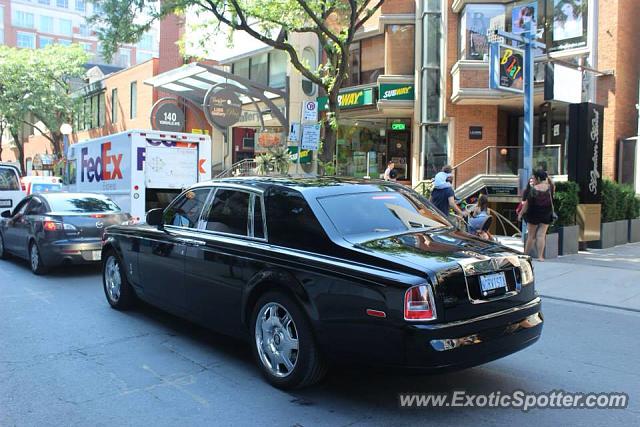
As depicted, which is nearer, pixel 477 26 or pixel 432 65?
pixel 477 26

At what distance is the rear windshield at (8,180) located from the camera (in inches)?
601

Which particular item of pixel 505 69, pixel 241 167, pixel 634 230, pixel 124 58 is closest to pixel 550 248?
pixel 634 230

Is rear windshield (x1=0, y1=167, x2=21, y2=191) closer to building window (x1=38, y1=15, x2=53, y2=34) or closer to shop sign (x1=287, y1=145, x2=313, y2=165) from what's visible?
shop sign (x1=287, y1=145, x2=313, y2=165)

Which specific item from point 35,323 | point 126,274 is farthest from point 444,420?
point 35,323

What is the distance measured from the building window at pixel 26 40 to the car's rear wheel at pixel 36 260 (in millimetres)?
89932

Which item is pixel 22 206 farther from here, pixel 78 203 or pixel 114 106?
pixel 114 106

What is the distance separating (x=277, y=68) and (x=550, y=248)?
17.5m

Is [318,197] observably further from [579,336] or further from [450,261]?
[579,336]

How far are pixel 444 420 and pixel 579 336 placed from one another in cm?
319

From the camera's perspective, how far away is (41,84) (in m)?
37.0

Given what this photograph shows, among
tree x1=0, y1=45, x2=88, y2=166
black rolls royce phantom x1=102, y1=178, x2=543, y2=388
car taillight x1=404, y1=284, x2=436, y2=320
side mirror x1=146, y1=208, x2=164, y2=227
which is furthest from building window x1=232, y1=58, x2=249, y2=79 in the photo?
car taillight x1=404, y1=284, x2=436, y2=320

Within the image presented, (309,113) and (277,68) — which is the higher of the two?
(277,68)

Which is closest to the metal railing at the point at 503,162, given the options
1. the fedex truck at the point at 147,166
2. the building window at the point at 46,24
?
the fedex truck at the point at 147,166

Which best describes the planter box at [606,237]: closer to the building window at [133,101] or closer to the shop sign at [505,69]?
the shop sign at [505,69]
